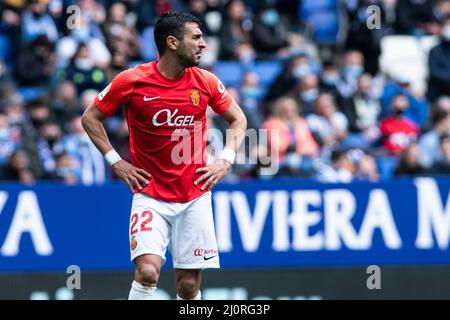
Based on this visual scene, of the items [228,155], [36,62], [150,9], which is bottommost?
[228,155]

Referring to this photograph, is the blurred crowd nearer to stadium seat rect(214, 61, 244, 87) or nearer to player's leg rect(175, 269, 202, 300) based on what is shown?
stadium seat rect(214, 61, 244, 87)

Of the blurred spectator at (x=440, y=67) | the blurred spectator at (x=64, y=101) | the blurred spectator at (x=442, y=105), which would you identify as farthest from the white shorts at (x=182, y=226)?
the blurred spectator at (x=440, y=67)

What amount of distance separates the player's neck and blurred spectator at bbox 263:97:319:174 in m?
5.30

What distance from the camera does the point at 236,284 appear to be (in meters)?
12.6

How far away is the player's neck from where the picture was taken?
9.48 m

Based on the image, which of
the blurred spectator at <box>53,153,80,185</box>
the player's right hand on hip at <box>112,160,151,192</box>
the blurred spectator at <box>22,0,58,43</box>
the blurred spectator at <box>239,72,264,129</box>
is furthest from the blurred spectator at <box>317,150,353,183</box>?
the player's right hand on hip at <box>112,160,151,192</box>

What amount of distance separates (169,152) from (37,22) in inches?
308

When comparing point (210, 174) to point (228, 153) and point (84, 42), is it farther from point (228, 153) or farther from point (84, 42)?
point (84, 42)

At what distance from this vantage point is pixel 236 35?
17891mm

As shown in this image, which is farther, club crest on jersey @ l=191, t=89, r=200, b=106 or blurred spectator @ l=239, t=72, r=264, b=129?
blurred spectator @ l=239, t=72, r=264, b=129

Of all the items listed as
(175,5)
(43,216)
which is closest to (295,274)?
(43,216)

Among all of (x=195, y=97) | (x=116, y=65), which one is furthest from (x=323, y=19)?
(x=195, y=97)

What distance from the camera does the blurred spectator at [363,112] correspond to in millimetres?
16562

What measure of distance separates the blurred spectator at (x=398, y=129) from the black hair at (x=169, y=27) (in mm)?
6859
